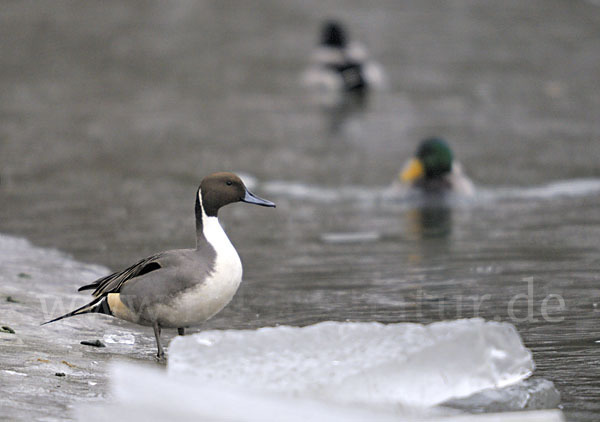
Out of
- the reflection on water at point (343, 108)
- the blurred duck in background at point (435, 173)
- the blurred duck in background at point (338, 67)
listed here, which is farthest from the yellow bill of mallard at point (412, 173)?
the blurred duck in background at point (338, 67)

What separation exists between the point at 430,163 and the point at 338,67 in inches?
348

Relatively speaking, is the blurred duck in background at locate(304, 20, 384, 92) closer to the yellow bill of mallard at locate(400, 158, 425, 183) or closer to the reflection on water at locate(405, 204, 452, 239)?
the yellow bill of mallard at locate(400, 158, 425, 183)

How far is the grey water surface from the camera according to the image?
711cm

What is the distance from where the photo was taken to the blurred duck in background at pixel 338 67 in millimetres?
21328

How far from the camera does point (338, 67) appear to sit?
21688mm

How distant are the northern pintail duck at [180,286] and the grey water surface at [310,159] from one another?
25 centimetres

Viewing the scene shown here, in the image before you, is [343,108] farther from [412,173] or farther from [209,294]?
[209,294]

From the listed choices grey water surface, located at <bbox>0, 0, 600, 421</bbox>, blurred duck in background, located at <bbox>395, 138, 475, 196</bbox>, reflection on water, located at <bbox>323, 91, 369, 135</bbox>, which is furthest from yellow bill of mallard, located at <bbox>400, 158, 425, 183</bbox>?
reflection on water, located at <bbox>323, 91, 369, 135</bbox>

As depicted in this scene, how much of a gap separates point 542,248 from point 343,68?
12622 mm

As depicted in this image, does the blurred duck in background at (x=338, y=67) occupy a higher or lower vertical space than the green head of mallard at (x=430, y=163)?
higher

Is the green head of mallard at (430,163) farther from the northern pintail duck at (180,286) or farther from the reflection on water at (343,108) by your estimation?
the northern pintail duck at (180,286)

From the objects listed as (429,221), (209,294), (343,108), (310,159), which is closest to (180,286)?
(209,294)

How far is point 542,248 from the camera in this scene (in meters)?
Result: 9.50

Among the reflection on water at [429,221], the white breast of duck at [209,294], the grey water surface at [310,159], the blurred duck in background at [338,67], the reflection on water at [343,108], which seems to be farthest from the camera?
the blurred duck in background at [338,67]
